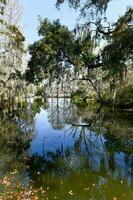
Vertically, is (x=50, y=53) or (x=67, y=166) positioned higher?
(x=50, y=53)

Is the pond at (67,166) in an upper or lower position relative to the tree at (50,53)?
lower

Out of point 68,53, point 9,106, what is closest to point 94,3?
point 68,53

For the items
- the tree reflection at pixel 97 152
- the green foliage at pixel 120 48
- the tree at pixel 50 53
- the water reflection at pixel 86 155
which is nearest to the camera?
the water reflection at pixel 86 155

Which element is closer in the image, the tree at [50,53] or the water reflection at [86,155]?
the water reflection at [86,155]

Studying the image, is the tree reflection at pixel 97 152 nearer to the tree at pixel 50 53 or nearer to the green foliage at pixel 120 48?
the green foliage at pixel 120 48

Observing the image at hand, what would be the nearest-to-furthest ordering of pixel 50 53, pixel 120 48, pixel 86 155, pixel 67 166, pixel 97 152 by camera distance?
pixel 67 166 → pixel 86 155 → pixel 97 152 → pixel 120 48 → pixel 50 53

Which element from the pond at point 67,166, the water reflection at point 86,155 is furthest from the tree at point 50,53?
the pond at point 67,166

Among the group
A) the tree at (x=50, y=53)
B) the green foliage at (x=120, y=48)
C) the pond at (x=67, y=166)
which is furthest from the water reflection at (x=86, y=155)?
the tree at (x=50, y=53)

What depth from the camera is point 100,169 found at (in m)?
14.7

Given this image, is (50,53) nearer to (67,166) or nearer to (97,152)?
(97,152)

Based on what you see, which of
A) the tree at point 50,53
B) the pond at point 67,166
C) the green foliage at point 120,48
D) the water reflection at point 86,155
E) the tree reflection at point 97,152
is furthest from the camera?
the tree at point 50,53

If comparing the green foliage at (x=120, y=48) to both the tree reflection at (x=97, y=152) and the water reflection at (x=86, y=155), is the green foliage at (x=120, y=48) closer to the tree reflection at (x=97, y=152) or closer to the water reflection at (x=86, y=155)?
the tree reflection at (x=97, y=152)

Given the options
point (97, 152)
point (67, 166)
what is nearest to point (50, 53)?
point (97, 152)

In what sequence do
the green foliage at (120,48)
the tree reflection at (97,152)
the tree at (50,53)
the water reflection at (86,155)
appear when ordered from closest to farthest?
the water reflection at (86,155) < the tree reflection at (97,152) < the green foliage at (120,48) < the tree at (50,53)
